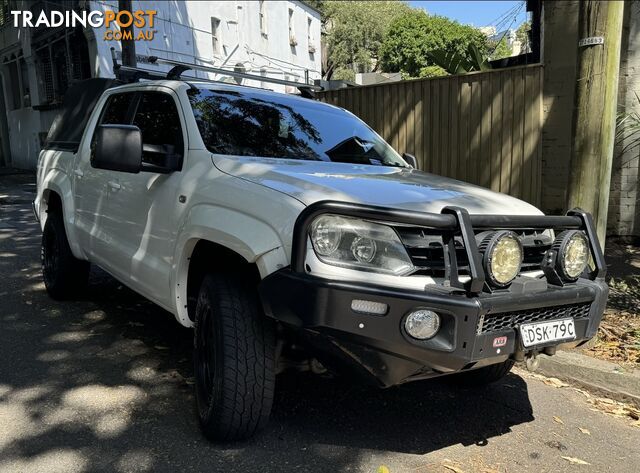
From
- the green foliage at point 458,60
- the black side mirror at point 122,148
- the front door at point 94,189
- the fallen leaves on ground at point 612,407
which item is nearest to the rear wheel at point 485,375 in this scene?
the fallen leaves on ground at point 612,407

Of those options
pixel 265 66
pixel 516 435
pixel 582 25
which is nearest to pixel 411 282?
pixel 516 435

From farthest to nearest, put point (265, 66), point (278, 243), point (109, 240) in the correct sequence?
point (265, 66)
point (109, 240)
point (278, 243)

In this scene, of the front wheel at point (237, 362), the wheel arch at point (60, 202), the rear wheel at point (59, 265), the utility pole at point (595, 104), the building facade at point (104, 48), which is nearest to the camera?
the front wheel at point (237, 362)

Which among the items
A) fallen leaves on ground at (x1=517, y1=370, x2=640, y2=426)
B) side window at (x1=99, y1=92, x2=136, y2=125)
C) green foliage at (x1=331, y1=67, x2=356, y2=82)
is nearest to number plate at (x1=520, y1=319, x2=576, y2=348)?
fallen leaves on ground at (x1=517, y1=370, x2=640, y2=426)

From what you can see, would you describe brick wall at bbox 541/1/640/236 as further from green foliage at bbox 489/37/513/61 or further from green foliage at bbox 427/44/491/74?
green foliage at bbox 489/37/513/61

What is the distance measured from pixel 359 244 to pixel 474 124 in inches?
206

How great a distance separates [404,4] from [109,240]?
5056 centimetres

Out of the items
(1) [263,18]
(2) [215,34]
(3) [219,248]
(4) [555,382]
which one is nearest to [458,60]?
(4) [555,382]

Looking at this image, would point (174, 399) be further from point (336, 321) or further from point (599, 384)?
point (599, 384)

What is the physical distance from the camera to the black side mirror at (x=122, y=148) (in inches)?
127

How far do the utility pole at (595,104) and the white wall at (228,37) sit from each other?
11.0 m

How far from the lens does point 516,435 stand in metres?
3.19

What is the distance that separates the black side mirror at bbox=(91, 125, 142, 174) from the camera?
3.24 metres

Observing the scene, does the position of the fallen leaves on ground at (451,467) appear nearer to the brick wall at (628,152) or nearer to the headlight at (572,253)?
the headlight at (572,253)
